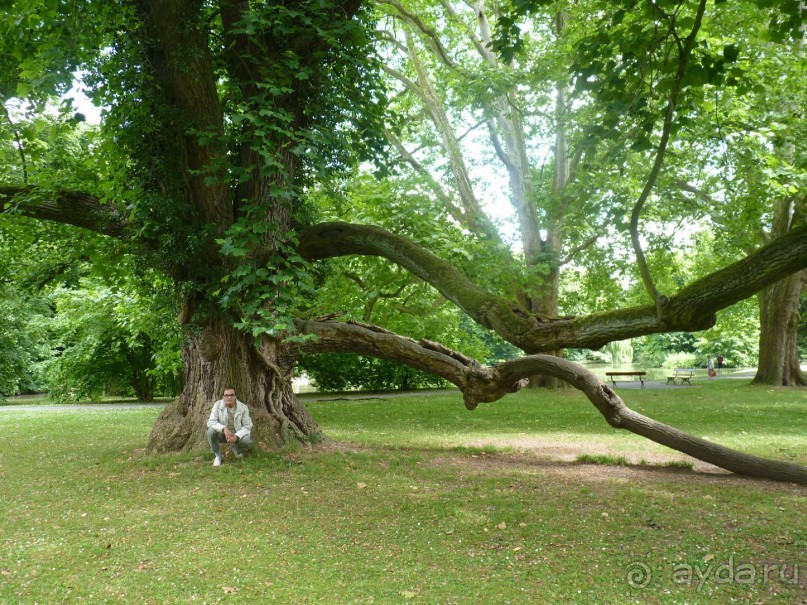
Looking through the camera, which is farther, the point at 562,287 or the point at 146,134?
the point at 562,287

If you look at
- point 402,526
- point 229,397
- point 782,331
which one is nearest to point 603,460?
point 402,526

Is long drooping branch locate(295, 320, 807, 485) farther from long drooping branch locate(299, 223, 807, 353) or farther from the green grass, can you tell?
long drooping branch locate(299, 223, 807, 353)

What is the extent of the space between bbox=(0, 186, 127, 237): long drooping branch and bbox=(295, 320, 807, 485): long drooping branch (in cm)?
355

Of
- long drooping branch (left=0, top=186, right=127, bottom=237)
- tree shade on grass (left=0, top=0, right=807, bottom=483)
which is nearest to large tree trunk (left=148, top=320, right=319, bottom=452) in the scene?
tree shade on grass (left=0, top=0, right=807, bottom=483)

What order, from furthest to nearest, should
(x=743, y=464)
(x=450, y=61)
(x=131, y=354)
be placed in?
(x=131, y=354) < (x=450, y=61) < (x=743, y=464)

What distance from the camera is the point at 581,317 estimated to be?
7.81 meters

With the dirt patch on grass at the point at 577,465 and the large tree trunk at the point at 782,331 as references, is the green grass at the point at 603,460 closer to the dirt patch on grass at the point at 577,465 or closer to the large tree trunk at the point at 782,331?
the dirt patch on grass at the point at 577,465

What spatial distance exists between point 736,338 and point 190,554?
4806cm

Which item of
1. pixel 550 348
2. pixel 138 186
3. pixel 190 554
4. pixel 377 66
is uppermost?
pixel 377 66

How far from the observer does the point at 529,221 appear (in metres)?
23.9

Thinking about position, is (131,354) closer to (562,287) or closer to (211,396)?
(211,396)

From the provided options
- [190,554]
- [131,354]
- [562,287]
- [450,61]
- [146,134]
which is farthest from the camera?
[562,287]

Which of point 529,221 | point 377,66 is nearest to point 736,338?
point 529,221

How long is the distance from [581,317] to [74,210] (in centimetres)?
851
